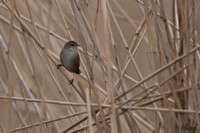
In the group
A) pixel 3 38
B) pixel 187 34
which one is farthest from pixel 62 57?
pixel 187 34

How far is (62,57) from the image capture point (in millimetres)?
1463

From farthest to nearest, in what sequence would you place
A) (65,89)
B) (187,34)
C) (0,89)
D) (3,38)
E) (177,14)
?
(65,89)
(0,89)
(3,38)
(177,14)
(187,34)

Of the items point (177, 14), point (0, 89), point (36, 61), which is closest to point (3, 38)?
point (0, 89)

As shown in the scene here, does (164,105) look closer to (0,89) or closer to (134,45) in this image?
(134,45)

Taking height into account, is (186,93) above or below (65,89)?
below

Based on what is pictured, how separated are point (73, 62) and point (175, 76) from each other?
1.12 ft

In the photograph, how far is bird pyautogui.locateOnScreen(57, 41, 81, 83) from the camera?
1396 millimetres

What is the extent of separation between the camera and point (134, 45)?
1.39 metres

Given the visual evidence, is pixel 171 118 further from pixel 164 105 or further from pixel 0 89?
pixel 0 89

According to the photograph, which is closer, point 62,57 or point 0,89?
point 62,57

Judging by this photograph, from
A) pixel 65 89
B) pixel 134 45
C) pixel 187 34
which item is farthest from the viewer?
pixel 65 89

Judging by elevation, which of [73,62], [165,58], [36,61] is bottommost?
[165,58]

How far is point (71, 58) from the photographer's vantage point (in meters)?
1.39

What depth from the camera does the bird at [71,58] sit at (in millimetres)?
1396
